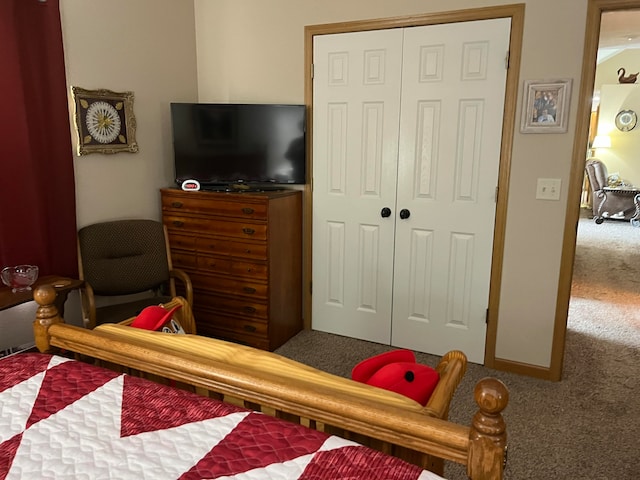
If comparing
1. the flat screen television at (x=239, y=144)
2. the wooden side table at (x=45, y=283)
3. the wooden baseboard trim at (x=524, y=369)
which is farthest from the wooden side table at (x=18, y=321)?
the wooden baseboard trim at (x=524, y=369)

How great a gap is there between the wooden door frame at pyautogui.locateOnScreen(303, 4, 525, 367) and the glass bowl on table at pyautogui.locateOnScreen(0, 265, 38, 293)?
1.79m

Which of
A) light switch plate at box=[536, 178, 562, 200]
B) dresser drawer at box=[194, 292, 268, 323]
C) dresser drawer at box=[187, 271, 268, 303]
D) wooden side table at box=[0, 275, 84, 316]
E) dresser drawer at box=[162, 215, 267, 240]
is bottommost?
dresser drawer at box=[194, 292, 268, 323]

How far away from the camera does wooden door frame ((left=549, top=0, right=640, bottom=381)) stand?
2627 millimetres

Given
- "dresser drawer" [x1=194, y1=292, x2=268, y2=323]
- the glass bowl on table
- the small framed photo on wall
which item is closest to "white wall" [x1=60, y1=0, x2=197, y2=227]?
the glass bowl on table

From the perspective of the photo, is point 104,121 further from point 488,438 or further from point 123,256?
point 488,438

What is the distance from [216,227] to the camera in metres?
3.34

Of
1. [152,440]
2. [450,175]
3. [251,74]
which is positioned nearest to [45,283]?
[152,440]

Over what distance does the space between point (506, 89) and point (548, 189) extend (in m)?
0.62

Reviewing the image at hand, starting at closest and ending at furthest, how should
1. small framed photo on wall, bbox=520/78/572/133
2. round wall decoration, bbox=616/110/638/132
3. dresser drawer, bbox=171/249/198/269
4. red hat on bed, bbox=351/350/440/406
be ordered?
red hat on bed, bbox=351/350/440/406, small framed photo on wall, bbox=520/78/572/133, dresser drawer, bbox=171/249/198/269, round wall decoration, bbox=616/110/638/132

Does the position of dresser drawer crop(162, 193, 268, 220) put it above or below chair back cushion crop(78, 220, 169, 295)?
above

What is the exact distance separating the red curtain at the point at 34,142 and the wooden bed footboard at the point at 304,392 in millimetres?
1216

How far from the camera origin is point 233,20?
3.62 meters

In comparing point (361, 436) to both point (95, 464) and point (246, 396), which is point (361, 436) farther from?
point (95, 464)

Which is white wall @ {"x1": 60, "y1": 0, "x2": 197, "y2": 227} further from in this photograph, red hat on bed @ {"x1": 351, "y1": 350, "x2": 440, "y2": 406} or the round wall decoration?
the round wall decoration
